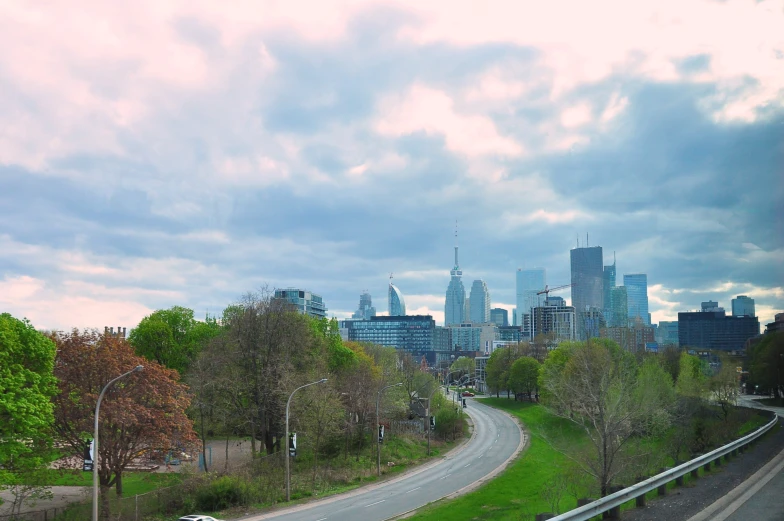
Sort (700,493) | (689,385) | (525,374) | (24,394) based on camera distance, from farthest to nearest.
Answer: (525,374) → (689,385) → (24,394) → (700,493)

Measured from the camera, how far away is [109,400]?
123ft

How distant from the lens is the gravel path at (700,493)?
50.3 feet

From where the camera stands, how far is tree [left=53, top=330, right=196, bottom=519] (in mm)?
37406

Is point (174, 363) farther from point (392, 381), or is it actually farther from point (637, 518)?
point (637, 518)

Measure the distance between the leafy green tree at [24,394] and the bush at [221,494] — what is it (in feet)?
32.8

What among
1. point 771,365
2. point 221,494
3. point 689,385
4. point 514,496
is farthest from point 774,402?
point 221,494

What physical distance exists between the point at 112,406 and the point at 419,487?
2445 centimetres

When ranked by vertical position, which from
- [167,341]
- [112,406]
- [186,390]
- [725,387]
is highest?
[167,341]

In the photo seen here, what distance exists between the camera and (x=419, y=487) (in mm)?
48562

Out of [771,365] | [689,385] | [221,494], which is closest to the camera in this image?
[221,494]

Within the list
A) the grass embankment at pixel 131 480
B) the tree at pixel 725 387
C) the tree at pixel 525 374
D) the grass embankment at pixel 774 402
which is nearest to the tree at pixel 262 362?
the grass embankment at pixel 131 480

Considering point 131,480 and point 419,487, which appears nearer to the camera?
point 419,487

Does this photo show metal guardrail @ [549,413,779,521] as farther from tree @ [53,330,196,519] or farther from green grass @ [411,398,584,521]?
tree @ [53,330,196,519]

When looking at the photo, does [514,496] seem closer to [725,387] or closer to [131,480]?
[131,480]
